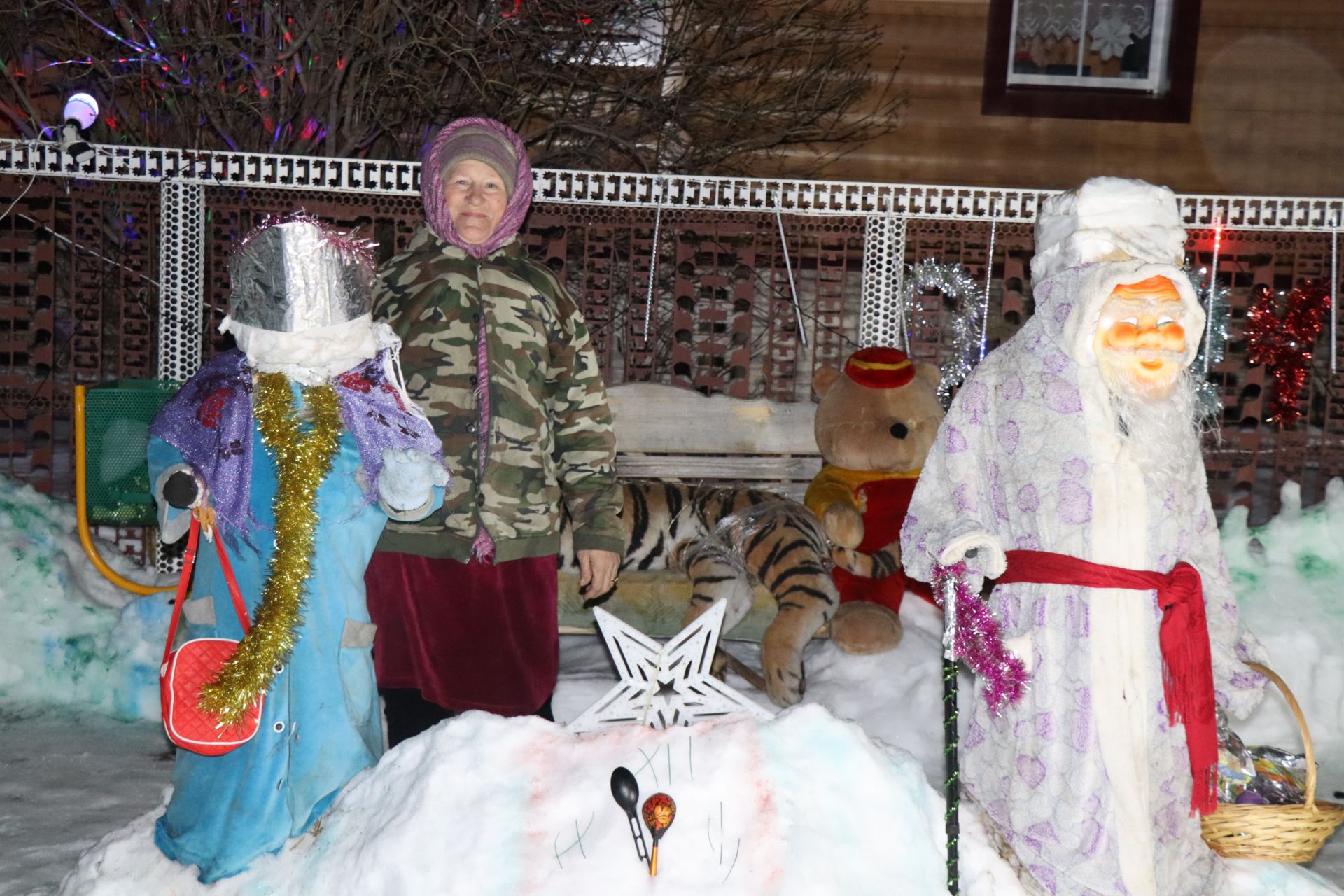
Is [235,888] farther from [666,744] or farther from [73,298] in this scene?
[73,298]

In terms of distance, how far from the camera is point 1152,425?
334 cm

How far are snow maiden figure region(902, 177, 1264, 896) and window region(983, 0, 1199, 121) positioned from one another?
6.71 metres

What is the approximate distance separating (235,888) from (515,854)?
0.80 metres

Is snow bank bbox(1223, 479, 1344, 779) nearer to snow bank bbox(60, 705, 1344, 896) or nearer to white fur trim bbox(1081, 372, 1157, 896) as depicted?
white fur trim bbox(1081, 372, 1157, 896)

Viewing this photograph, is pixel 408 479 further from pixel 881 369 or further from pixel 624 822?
pixel 881 369

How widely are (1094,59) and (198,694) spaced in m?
8.91

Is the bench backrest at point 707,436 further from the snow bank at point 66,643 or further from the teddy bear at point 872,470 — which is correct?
the snow bank at point 66,643

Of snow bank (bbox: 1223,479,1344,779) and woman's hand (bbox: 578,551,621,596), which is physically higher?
woman's hand (bbox: 578,551,621,596)

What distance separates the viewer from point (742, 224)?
6.61 metres

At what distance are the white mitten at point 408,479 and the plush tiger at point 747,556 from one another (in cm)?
189

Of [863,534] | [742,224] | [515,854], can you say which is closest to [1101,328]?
[515,854]

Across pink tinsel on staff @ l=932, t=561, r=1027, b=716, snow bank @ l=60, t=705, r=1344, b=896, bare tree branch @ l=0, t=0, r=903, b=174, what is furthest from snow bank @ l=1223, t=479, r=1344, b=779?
bare tree branch @ l=0, t=0, r=903, b=174

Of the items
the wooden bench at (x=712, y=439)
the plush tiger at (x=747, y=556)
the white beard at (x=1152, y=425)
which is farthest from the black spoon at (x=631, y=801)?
the wooden bench at (x=712, y=439)

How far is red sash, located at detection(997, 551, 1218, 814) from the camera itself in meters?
3.29
